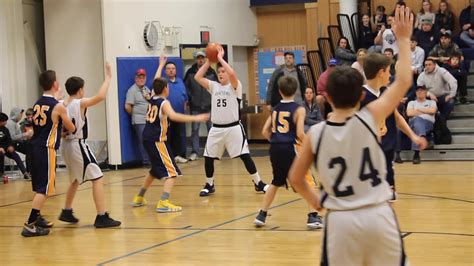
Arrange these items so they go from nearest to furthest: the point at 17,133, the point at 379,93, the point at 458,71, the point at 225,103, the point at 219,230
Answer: the point at 379,93, the point at 219,230, the point at 225,103, the point at 17,133, the point at 458,71

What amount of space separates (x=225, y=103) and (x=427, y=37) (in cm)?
755

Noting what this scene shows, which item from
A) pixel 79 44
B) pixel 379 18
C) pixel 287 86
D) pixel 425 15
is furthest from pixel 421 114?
pixel 287 86

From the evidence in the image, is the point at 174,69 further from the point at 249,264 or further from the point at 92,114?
the point at 249,264

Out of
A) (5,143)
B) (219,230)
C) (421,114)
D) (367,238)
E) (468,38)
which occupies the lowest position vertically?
(219,230)

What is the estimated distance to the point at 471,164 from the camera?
13500mm

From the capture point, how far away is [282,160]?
8078 mm

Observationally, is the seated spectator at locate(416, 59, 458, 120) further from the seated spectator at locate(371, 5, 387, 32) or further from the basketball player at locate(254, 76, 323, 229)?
the basketball player at locate(254, 76, 323, 229)

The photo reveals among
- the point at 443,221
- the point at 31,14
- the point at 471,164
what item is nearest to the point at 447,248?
the point at 443,221

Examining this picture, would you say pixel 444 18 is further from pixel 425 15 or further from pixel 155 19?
pixel 155 19

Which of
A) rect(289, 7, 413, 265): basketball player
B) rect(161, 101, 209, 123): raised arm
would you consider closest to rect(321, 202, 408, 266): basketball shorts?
rect(289, 7, 413, 265): basketball player

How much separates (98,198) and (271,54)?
38.0ft

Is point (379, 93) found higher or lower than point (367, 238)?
higher

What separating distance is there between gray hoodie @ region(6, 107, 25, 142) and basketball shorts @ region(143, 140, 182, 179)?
17.2 feet

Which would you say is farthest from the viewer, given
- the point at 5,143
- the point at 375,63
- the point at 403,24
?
the point at 5,143
